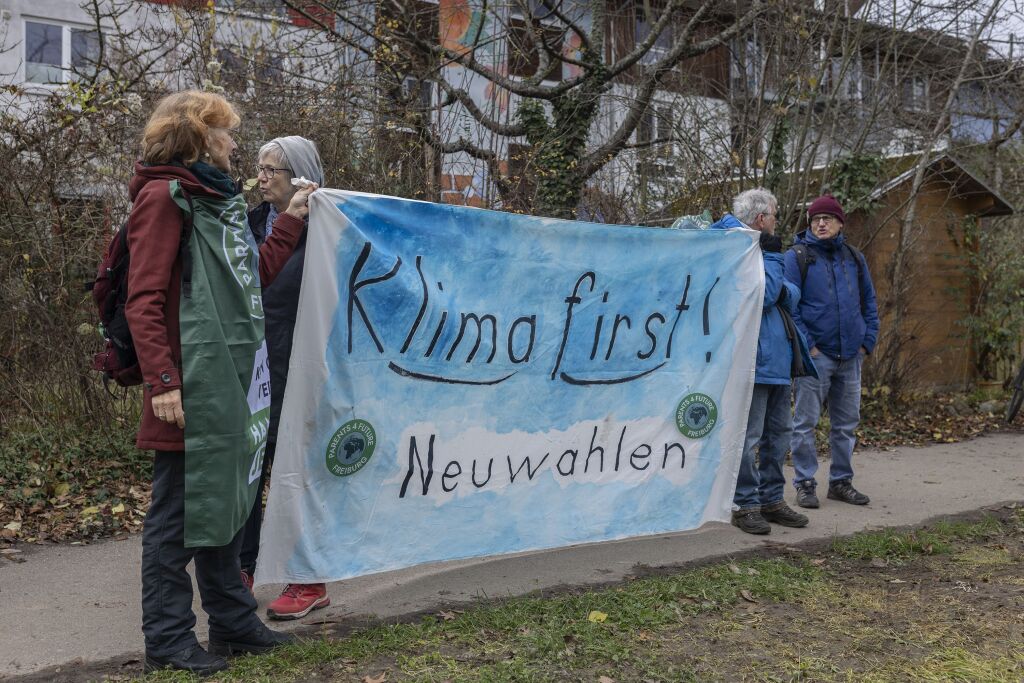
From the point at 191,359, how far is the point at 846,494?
4840 millimetres

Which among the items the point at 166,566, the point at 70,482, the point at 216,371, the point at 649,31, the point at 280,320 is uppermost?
the point at 649,31

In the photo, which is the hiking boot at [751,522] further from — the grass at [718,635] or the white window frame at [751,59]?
the white window frame at [751,59]

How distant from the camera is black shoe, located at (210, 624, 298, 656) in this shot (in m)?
3.50

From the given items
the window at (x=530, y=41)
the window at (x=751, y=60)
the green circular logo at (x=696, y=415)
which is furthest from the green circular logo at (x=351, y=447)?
the window at (x=751, y=60)

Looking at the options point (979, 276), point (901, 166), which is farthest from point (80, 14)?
point (979, 276)

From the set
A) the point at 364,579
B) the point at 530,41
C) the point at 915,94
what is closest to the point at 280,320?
the point at 364,579

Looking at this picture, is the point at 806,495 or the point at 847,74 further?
the point at 847,74

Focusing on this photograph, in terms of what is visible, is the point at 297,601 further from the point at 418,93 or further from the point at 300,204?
the point at 418,93

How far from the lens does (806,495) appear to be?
627cm

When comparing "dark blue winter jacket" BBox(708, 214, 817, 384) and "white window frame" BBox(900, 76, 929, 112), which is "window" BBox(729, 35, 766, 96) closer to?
"white window frame" BBox(900, 76, 929, 112)

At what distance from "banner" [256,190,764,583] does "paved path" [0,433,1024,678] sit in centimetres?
19

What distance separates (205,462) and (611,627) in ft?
5.93

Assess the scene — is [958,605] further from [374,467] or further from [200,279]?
[200,279]

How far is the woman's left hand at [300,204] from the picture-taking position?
3920mm
